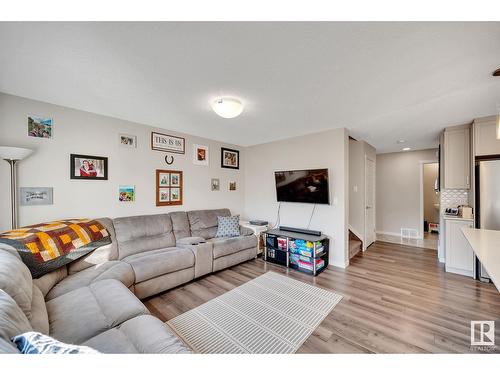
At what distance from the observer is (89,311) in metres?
1.44

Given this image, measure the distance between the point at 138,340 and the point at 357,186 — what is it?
436 centimetres

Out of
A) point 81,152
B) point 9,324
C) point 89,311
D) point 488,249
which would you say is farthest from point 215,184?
point 488,249

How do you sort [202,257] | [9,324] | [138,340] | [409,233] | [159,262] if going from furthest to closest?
[409,233]
[202,257]
[159,262]
[138,340]
[9,324]

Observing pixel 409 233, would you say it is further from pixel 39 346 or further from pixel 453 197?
pixel 39 346

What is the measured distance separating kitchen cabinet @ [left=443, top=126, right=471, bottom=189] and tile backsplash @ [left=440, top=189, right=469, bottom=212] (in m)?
0.30

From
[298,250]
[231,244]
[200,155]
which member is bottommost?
[298,250]

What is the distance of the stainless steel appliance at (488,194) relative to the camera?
8.75ft

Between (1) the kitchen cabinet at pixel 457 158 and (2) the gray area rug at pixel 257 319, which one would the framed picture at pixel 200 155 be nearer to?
Answer: (2) the gray area rug at pixel 257 319

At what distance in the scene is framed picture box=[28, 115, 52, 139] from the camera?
2307 mm

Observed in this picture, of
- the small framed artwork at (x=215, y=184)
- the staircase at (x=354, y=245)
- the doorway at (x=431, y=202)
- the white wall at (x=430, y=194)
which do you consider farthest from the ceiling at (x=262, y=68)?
the white wall at (x=430, y=194)

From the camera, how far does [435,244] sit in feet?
15.2

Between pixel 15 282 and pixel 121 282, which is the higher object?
pixel 15 282
